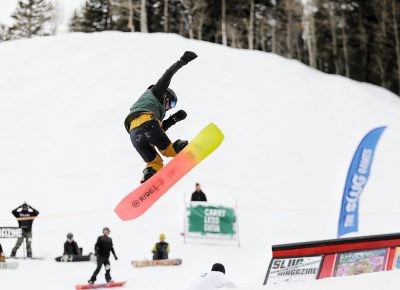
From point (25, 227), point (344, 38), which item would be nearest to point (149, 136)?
point (25, 227)

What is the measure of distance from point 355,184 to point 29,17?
122ft

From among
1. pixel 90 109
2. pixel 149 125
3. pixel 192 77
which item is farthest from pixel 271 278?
pixel 192 77

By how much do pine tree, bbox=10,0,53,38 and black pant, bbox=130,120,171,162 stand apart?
4120 centimetres

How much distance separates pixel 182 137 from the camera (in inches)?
743

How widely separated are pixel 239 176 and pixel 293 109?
5602mm

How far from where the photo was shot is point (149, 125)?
18.8 feet

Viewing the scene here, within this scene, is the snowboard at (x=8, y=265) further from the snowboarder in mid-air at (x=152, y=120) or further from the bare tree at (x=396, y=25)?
the bare tree at (x=396, y=25)

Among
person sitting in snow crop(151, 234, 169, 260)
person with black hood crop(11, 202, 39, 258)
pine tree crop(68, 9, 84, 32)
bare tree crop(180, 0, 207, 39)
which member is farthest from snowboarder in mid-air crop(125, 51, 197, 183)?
pine tree crop(68, 9, 84, 32)

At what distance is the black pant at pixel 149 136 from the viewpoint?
18.8 ft

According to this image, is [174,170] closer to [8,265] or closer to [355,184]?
[8,265]

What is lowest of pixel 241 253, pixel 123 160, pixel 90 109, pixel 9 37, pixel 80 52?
pixel 241 253

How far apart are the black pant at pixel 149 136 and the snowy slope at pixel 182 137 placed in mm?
4732

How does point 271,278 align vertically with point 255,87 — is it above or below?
below

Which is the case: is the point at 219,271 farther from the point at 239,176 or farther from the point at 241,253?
the point at 239,176
